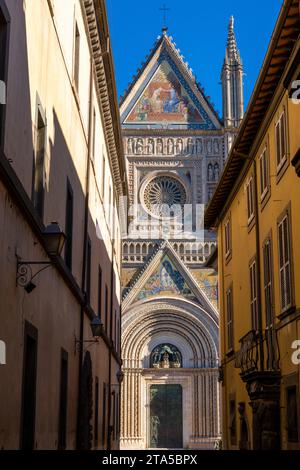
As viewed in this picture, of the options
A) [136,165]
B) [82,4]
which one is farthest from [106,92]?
[136,165]

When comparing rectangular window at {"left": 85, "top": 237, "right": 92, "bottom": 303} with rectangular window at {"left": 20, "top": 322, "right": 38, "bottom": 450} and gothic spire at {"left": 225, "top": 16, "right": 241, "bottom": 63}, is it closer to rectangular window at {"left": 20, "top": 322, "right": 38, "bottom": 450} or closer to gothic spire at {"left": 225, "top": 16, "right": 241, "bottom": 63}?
rectangular window at {"left": 20, "top": 322, "right": 38, "bottom": 450}

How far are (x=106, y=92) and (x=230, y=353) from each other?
8231mm

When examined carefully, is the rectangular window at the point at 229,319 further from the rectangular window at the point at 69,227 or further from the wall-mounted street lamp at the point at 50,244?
the wall-mounted street lamp at the point at 50,244

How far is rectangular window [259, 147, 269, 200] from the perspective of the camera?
54.1ft

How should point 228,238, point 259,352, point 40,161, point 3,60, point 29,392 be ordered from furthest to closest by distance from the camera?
point 228,238 < point 259,352 < point 40,161 < point 29,392 < point 3,60

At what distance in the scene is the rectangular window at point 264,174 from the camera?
16498 mm

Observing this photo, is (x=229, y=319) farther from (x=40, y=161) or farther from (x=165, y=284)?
(x=165, y=284)

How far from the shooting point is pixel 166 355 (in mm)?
45750

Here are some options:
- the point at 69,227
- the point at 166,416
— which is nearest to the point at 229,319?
the point at 69,227

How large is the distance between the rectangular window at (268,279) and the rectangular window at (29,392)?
22.3ft

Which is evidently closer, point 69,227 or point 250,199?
point 69,227

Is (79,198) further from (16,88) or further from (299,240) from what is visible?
(16,88)

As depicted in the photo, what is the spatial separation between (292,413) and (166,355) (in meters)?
32.1

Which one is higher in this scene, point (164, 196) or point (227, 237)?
point (164, 196)
